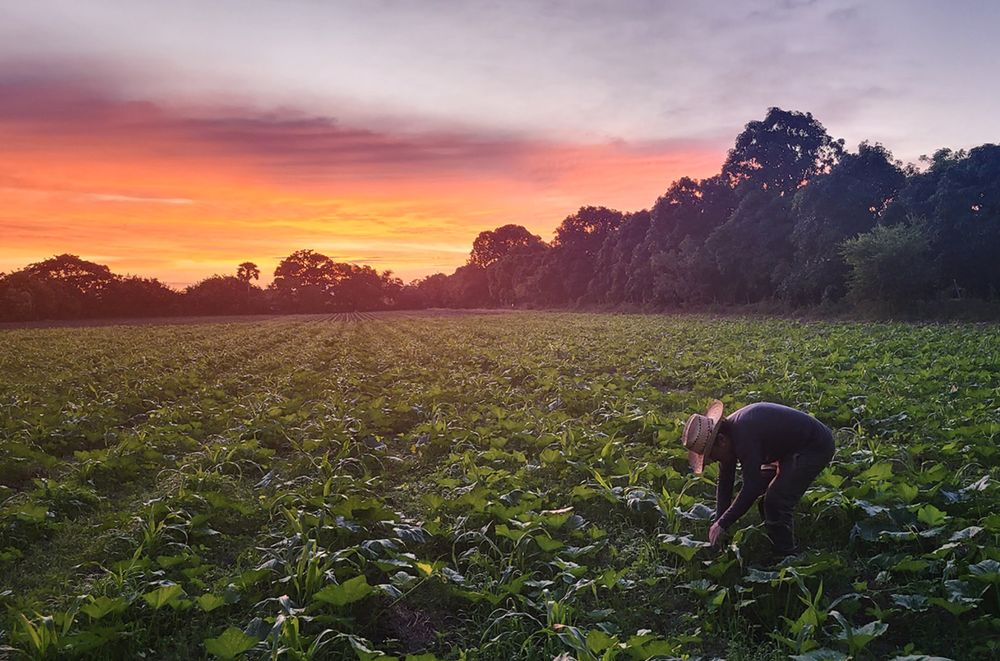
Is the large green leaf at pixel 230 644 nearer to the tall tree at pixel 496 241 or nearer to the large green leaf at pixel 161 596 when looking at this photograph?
the large green leaf at pixel 161 596

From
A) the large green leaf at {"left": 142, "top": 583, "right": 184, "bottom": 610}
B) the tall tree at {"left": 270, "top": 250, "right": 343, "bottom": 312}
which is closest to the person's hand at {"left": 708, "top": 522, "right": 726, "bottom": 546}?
the large green leaf at {"left": 142, "top": 583, "right": 184, "bottom": 610}

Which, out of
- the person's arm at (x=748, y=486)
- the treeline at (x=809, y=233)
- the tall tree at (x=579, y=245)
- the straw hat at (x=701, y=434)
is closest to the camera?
the person's arm at (x=748, y=486)

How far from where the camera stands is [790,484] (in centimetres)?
548

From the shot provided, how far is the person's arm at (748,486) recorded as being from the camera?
17.3 ft

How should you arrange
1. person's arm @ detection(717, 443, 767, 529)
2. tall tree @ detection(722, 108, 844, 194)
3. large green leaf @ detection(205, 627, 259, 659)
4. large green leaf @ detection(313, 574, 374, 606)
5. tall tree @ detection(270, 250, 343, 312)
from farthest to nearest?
tall tree @ detection(270, 250, 343, 312) < tall tree @ detection(722, 108, 844, 194) < person's arm @ detection(717, 443, 767, 529) < large green leaf @ detection(313, 574, 374, 606) < large green leaf @ detection(205, 627, 259, 659)

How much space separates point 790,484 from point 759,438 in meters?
0.53

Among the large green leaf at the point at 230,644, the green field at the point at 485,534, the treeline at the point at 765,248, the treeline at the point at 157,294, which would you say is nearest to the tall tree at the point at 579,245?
the treeline at the point at 765,248

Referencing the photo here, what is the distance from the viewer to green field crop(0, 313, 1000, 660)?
4492mm

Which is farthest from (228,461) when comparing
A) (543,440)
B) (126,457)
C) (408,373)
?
(408,373)

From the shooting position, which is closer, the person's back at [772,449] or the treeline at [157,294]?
the person's back at [772,449]

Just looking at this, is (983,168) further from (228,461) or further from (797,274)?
(228,461)

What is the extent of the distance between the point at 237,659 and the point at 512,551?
7.79 ft

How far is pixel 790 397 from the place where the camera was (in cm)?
1243

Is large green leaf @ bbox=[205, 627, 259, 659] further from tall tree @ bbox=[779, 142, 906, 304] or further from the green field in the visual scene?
tall tree @ bbox=[779, 142, 906, 304]
